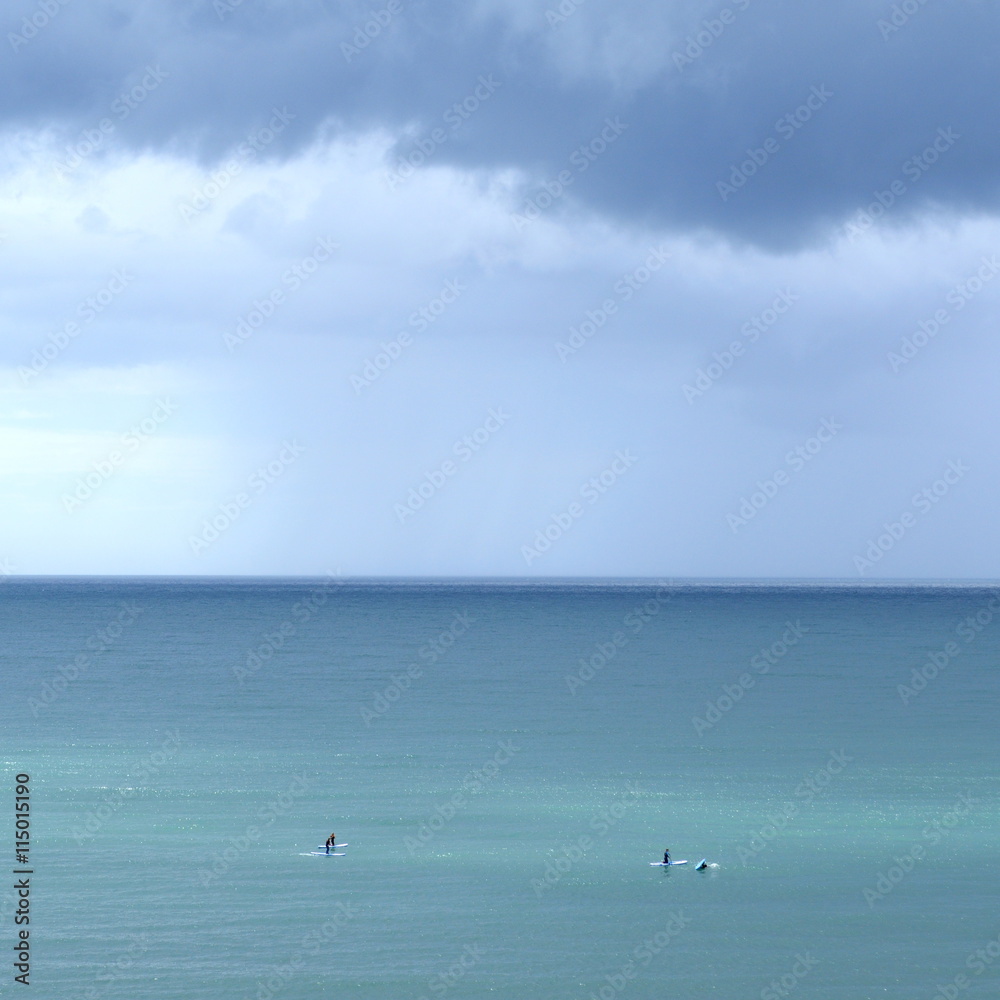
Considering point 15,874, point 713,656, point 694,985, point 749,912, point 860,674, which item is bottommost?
point 694,985

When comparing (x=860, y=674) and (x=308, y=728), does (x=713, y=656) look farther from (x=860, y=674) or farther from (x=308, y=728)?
(x=308, y=728)

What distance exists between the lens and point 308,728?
83.4m

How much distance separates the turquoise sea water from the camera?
3925 centimetres

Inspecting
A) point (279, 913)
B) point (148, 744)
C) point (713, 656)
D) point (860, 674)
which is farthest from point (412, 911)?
point (713, 656)

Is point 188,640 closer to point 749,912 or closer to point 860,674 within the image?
point 860,674

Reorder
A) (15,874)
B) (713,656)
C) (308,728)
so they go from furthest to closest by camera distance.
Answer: (713,656)
(308,728)
(15,874)

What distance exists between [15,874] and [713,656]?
109m

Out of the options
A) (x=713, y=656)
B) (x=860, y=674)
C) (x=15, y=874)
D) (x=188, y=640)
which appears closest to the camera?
(x=15, y=874)

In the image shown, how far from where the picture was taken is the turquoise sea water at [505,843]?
39.2m

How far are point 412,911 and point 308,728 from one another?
41.0 metres

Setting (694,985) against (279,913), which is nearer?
(694,985)

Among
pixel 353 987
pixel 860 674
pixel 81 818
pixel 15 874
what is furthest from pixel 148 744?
pixel 860 674

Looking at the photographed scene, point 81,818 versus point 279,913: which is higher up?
point 81,818

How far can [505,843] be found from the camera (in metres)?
52.1
